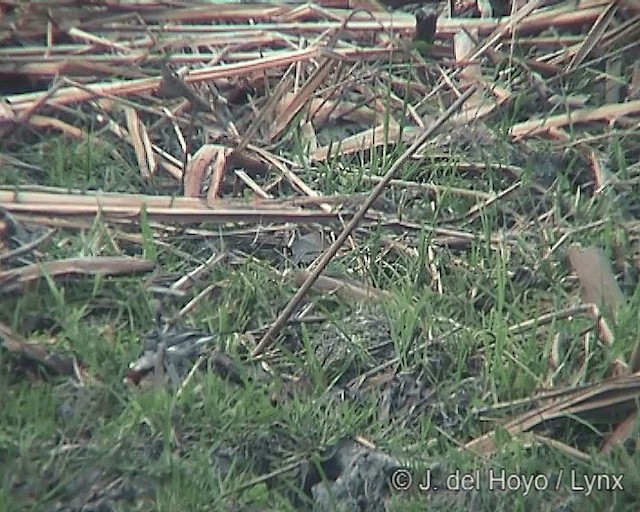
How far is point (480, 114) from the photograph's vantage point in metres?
1.48

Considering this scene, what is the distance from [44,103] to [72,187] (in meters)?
0.14

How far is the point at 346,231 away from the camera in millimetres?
1353

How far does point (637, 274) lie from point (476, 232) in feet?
0.59

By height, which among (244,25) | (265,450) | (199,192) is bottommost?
(265,450)

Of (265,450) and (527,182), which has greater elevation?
(527,182)

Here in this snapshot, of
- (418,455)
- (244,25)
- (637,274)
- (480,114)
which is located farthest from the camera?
(244,25)

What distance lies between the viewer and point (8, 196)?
4.65 feet

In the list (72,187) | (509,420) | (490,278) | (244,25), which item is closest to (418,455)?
(509,420)

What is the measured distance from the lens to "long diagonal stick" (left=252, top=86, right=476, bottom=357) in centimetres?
131

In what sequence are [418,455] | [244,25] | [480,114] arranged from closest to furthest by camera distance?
[418,455] < [480,114] < [244,25]

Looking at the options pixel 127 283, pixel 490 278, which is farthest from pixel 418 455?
pixel 127 283

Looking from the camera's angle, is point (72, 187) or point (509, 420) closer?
point (509, 420)

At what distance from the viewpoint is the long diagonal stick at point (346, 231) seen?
51.6 inches

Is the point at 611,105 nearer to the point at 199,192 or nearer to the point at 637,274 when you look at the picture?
the point at 637,274
